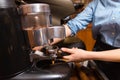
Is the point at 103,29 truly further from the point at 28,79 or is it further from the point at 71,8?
the point at 28,79

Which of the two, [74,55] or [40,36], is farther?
[74,55]

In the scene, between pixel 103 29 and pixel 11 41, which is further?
pixel 103 29

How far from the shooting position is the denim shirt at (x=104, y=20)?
84 cm

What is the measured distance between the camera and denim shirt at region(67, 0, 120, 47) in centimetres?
84

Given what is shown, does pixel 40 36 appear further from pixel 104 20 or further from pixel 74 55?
pixel 104 20

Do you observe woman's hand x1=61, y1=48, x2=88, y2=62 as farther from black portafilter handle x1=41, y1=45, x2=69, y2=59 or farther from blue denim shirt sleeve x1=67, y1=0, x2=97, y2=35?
blue denim shirt sleeve x1=67, y1=0, x2=97, y2=35

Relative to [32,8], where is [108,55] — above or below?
below

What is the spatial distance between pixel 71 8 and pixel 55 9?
70mm

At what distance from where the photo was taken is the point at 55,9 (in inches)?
35.9

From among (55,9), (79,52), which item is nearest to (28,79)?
(79,52)

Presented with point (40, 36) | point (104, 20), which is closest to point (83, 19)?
point (104, 20)

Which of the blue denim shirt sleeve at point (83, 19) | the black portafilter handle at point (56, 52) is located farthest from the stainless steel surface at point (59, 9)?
the black portafilter handle at point (56, 52)

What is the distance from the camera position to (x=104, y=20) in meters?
0.87

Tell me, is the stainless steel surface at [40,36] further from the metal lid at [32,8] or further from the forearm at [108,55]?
the forearm at [108,55]
